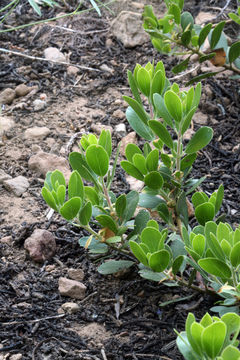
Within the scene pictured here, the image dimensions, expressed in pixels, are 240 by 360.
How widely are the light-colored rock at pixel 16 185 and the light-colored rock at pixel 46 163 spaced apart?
0.33 feet

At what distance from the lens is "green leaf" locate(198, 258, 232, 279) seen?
1488mm

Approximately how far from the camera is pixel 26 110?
2.86 metres

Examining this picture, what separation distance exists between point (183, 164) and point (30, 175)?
86 cm

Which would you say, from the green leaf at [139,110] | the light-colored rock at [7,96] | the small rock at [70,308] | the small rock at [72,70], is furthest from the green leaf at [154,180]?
the small rock at [72,70]

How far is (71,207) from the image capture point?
1.66 m

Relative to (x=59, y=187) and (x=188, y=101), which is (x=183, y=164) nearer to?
(x=188, y=101)

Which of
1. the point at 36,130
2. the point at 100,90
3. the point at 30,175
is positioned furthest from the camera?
the point at 100,90

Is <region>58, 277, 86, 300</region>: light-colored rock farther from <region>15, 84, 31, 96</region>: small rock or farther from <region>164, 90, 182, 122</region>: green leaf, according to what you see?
<region>15, 84, 31, 96</region>: small rock

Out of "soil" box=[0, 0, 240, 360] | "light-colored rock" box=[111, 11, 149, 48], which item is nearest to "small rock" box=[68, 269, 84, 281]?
"soil" box=[0, 0, 240, 360]

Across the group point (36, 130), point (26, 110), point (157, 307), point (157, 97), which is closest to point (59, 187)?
point (157, 97)

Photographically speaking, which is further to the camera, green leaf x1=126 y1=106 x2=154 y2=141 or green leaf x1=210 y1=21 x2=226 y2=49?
green leaf x1=210 y1=21 x2=226 y2=49

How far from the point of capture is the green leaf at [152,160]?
1.75m

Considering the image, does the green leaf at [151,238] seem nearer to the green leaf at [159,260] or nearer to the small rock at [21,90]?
the green leaf at [159,260]

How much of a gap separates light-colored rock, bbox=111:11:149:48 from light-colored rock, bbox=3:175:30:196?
127cm
